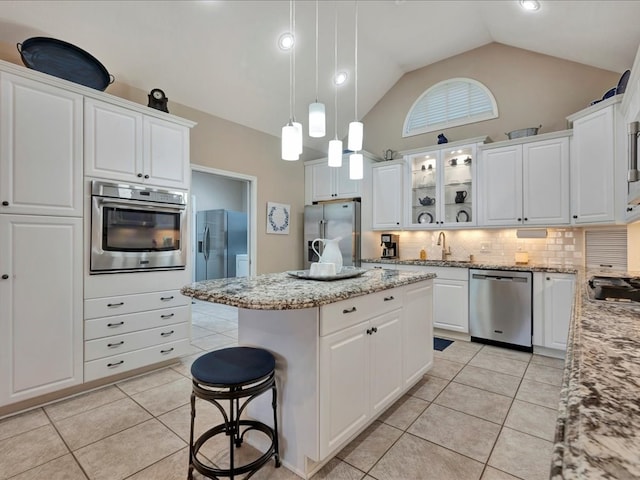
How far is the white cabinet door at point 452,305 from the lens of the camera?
3.80 metres

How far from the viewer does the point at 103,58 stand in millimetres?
2855

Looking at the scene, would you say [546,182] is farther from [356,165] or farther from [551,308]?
[356,165]

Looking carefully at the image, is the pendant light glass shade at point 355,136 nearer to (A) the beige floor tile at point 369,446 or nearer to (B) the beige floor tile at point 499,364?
(A) the beige floor tile at point 369,446


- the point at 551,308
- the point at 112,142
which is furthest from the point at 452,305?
the point at 112,142

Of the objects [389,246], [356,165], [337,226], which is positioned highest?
[356,165]

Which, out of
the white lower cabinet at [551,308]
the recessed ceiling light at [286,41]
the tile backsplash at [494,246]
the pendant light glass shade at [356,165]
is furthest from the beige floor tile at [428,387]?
the recessed ceiling light at [286,41]

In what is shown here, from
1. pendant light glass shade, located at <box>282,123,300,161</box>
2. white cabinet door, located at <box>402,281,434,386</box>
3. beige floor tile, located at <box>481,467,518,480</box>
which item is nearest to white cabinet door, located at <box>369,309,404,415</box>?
white cabinet door, located at <box>402,281,434,386</box>

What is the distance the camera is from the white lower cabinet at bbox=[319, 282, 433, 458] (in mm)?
1644

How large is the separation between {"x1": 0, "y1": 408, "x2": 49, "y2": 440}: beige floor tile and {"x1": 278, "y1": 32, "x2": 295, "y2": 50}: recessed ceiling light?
3.99 m

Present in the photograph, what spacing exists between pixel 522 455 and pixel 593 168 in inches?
112

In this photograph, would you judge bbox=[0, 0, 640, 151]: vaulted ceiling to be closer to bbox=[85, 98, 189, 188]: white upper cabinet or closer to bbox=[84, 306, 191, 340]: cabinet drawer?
bbox=[85, 98, 189, 188]: white upper cabinet

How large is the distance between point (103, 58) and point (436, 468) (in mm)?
4041

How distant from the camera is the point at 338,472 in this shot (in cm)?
170

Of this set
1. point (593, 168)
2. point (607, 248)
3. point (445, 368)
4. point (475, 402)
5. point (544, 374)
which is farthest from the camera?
point (607, 248)
